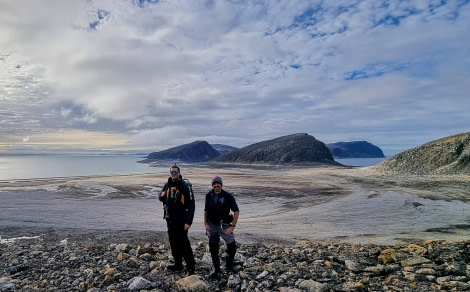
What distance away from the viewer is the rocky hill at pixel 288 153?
4017 inches

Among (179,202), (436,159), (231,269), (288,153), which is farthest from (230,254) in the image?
(288,153)

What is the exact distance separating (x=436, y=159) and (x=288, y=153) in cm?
5492

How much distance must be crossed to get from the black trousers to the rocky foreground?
0.36 meters

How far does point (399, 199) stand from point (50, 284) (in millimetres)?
28529

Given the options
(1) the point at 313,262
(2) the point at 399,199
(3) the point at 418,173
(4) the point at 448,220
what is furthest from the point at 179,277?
(3) the point at 418,173

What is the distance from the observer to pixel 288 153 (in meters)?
106

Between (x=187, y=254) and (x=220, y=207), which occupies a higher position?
(x=220, y=207)

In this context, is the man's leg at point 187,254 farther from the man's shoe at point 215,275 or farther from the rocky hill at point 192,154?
the rocky hill at point 192,154

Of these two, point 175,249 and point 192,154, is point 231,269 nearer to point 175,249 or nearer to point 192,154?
point 175,249

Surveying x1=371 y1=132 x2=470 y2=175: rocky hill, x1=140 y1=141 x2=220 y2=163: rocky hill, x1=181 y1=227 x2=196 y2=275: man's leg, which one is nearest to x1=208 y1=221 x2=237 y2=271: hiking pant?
x1=181 y1=227 x2=196 y2=275: man's leg

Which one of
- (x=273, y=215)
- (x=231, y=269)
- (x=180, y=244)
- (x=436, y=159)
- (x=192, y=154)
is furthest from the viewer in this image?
(x=192, y=154)

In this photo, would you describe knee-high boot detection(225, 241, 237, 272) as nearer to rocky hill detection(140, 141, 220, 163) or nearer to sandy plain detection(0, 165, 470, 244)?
sandy plain detection(0, 165, 470, 244)

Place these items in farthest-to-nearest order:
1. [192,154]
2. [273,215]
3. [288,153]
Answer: [192,154], [288,153], [273,215]

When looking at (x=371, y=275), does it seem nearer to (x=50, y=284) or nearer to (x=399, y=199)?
(x=50, y=284)
